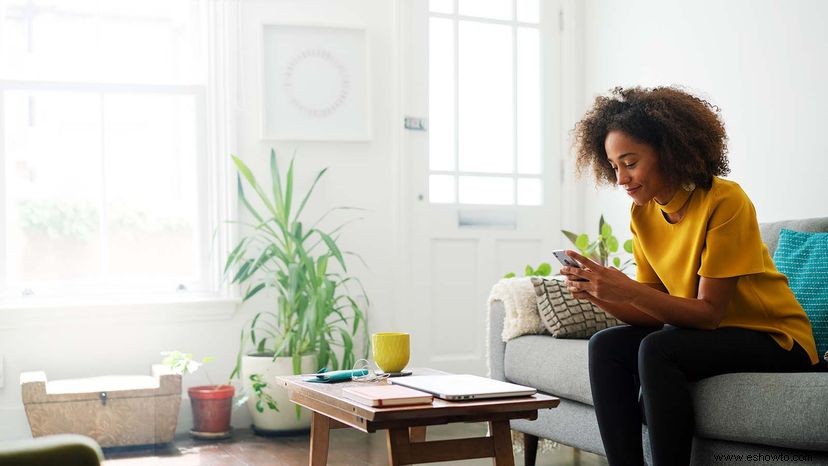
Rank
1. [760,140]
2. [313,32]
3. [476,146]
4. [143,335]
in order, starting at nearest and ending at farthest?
[760,140] → [143,335] → [313,32] → [476,146]

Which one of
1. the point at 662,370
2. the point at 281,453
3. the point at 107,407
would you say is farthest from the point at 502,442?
the point at 107,407

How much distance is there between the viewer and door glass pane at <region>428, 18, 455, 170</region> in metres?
4.70

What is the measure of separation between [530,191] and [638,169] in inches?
104

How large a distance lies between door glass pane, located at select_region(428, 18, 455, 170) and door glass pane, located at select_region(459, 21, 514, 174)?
2.2 inches

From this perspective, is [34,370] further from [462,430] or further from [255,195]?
[462,430]

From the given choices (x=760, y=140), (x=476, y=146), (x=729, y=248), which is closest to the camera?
(x=729, y=248)

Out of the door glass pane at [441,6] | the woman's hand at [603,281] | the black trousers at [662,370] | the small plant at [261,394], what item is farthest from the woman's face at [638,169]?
the door glass pane at [441,6]

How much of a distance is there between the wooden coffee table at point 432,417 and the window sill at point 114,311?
198 centimetres

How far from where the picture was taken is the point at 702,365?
7.25 feet

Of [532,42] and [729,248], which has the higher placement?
[532,42]

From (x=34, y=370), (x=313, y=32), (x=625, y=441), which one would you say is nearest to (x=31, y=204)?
(x=34, y=370)

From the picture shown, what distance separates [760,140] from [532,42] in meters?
1.49

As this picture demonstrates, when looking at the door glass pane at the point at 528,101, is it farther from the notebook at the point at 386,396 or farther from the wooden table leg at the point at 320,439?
the notebook at the point at 386,396

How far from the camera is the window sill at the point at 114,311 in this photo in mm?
3951
